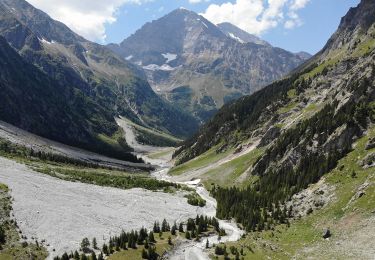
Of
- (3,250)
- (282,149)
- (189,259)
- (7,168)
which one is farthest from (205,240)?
(7,168)

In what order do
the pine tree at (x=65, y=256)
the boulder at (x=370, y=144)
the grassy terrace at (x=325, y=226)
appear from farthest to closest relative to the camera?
the boulder at (x=370, y=144) < the grassy terrace at (x=325, y=226) < the pine tree at (x=65, y=256)

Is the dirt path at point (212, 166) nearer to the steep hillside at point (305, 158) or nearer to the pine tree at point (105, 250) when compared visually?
the steep hillside at point (305, 158)

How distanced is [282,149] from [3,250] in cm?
8691

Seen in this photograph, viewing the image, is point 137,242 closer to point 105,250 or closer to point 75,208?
point 105,250

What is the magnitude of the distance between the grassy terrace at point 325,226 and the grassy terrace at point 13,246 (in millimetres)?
30736

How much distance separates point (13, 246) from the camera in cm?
6956

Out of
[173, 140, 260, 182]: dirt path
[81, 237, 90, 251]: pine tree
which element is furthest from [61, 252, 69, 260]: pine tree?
[173, 140, 260, 182]: dirt path

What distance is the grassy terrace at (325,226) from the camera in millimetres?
70812

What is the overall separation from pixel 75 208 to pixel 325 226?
50.8m

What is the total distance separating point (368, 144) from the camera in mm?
98188

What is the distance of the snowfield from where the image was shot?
3145 inches

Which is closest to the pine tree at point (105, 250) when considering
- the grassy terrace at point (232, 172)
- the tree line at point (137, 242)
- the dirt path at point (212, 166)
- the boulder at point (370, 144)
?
the tree line at point (137, 242)

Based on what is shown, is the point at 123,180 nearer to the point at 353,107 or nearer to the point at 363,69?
the point at 353,107

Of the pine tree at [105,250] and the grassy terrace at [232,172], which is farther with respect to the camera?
the grassy terrace at [232,172]
